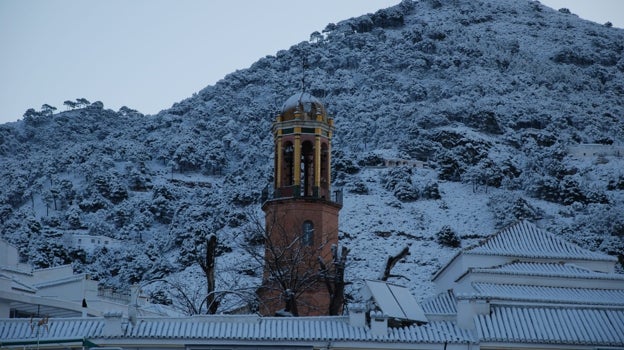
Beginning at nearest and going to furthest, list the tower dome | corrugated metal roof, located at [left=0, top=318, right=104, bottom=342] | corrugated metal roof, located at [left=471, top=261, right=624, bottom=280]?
corrugated metal roof, located at [left=0, top=318, right=104, bottom=342] < corrugated metal roof, located at [left=471, top=261, right=624, bottom=280] < the tower dome

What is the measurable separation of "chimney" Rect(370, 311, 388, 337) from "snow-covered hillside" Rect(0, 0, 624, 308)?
4813cm

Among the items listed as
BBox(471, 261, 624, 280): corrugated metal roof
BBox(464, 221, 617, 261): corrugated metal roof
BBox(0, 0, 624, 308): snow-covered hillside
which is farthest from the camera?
BBox(0, 0, 624, 308): snow-covered hillside

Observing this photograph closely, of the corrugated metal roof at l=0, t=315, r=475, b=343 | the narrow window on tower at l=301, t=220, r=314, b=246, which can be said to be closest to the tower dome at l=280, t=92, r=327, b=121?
the narrow window on tower at l=301, t=220, r=314, b=246

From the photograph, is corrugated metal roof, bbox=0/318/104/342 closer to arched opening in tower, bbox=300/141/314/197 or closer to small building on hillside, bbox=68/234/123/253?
arched opening in tower, bbox=300/141/314/197

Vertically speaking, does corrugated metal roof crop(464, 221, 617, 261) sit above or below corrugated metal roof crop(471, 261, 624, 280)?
above

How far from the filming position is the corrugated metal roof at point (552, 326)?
72.4 ft

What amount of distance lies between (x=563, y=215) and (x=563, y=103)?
4925 centimetres

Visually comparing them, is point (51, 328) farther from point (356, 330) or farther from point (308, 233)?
point (308, 233)

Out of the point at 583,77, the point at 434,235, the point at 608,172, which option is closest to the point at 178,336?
the point at 434,235

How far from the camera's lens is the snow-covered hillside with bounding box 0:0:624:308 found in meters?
102

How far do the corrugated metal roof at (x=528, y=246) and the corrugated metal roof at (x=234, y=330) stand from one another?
39.6 feet

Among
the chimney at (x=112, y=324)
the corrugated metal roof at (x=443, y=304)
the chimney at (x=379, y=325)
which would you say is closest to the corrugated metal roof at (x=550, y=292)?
the corrugated metal roof at (x=443, y=304)

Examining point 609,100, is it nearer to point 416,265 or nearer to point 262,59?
point 262,59

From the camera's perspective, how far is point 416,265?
3605 inches
